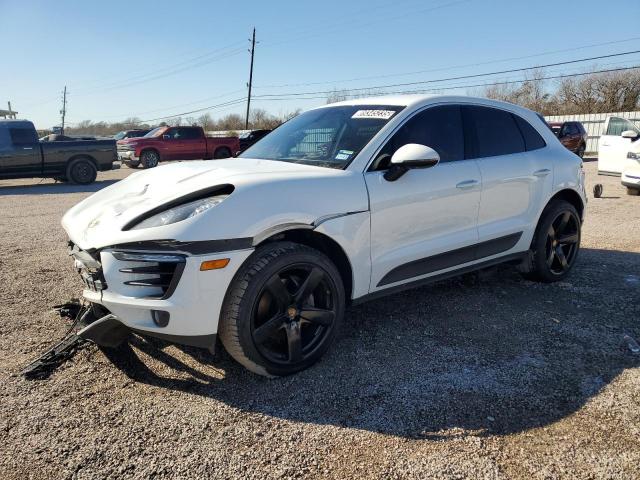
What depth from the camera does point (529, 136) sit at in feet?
14.6

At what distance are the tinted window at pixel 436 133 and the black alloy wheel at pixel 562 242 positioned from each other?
4.68 ft

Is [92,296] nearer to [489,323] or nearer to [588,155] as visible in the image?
[489,323]

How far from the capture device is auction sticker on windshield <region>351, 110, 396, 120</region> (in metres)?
3.56

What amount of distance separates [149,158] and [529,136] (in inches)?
726

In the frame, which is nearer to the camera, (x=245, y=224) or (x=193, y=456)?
(x=193, y=456)

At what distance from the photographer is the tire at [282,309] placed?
2.72 metres

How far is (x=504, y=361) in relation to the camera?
10.4 ft

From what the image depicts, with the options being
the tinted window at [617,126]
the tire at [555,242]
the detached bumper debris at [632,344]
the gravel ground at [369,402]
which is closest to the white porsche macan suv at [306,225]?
the tire at [555,242]

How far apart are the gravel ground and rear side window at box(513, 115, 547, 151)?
1409mm

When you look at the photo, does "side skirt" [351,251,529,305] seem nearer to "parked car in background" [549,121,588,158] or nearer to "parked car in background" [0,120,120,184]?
"parked car in background" [0,120,120,184]

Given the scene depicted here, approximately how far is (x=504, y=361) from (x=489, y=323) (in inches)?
25.1

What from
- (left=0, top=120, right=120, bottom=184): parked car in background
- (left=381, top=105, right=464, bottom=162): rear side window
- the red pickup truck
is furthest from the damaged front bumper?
the red pickup truck

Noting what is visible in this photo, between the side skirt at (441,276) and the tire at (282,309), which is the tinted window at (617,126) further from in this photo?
the tire at (282,309)

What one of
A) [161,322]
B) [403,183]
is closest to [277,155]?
[403,183]
